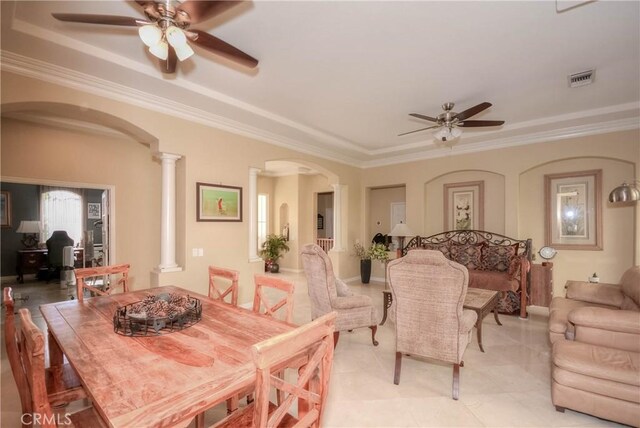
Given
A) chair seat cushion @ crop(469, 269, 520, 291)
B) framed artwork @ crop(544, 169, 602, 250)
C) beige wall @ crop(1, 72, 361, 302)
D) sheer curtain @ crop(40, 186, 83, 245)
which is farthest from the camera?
sheer curtain @ crop(40, 186, 83, 245)

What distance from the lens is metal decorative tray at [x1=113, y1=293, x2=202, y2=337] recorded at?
1.65 meters

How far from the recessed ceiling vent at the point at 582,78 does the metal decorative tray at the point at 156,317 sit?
442 cm

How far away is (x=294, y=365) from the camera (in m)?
1.51

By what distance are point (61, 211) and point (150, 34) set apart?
836 cm

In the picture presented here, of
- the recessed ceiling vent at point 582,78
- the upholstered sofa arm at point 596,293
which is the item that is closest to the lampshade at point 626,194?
the upholstered sofa arm at point 596,293

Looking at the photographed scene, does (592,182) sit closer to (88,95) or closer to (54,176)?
(88,95)

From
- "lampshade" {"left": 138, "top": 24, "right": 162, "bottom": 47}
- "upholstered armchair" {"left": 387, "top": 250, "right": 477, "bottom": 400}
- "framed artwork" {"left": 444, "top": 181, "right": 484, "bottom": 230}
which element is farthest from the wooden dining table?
"framed artwork" {"left": 444, "top": 181, "right": 484, "bottom": 230}

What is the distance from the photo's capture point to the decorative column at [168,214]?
12.7 feet

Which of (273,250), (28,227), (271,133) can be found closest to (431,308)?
(271,133)

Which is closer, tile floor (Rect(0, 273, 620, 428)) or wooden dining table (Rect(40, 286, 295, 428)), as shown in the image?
wooden dining table (Rect(40, 286, 295, 428))

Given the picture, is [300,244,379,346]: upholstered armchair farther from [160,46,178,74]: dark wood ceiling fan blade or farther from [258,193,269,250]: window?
[258,193,269,250]: window

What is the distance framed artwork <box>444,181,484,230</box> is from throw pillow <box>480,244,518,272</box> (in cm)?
74

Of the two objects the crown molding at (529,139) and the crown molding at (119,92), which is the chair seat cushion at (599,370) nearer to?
the crown molding at (529,139)

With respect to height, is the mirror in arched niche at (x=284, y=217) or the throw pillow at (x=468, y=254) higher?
the mirror in arched niche at (x=284, y=217)
